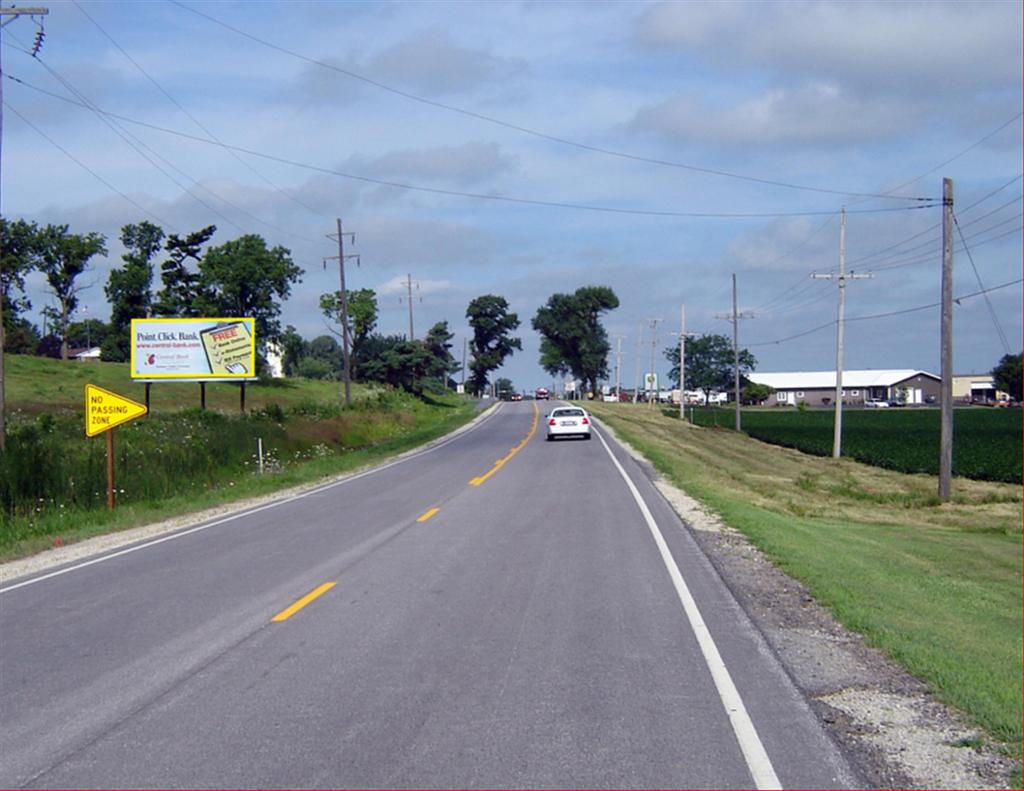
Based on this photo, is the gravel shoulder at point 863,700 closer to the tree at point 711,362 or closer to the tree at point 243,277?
the tree at point 243,277

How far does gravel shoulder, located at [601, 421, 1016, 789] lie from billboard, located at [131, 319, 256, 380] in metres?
37.9

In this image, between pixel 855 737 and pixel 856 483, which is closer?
pixel 855 737

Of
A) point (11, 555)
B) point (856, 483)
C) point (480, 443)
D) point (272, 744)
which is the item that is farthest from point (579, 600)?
point (480, 443)

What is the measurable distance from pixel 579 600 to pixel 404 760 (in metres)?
5.37

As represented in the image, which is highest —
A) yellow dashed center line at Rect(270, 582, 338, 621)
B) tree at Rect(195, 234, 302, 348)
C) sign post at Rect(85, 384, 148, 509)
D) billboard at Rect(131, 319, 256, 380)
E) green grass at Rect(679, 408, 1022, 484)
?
tree at Rect(195, 234, 302, 348)

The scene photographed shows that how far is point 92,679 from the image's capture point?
8680mm

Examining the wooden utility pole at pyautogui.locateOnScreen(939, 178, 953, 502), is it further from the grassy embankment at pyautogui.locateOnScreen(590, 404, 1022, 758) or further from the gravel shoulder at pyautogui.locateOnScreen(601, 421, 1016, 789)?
the gravel shoulder at pyautogui.locateOnScreen(601, 421, 1016, 789)

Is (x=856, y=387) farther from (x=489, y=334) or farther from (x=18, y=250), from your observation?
(x=18, y=250)

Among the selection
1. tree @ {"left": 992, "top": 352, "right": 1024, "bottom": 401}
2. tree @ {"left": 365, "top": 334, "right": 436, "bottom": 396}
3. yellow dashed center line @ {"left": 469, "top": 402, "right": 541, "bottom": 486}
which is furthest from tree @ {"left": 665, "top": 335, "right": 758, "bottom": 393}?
yellow dashed center line @ {"left": 469, "top": 402, "right": 541, "bottom": 486}

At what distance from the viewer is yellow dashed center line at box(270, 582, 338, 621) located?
11000 mm

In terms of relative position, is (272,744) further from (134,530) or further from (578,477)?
(578,477)

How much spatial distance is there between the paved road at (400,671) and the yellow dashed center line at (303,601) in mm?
56

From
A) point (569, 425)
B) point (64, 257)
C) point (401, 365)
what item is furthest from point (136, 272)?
point (401, 365)

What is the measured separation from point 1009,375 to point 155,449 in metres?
116
